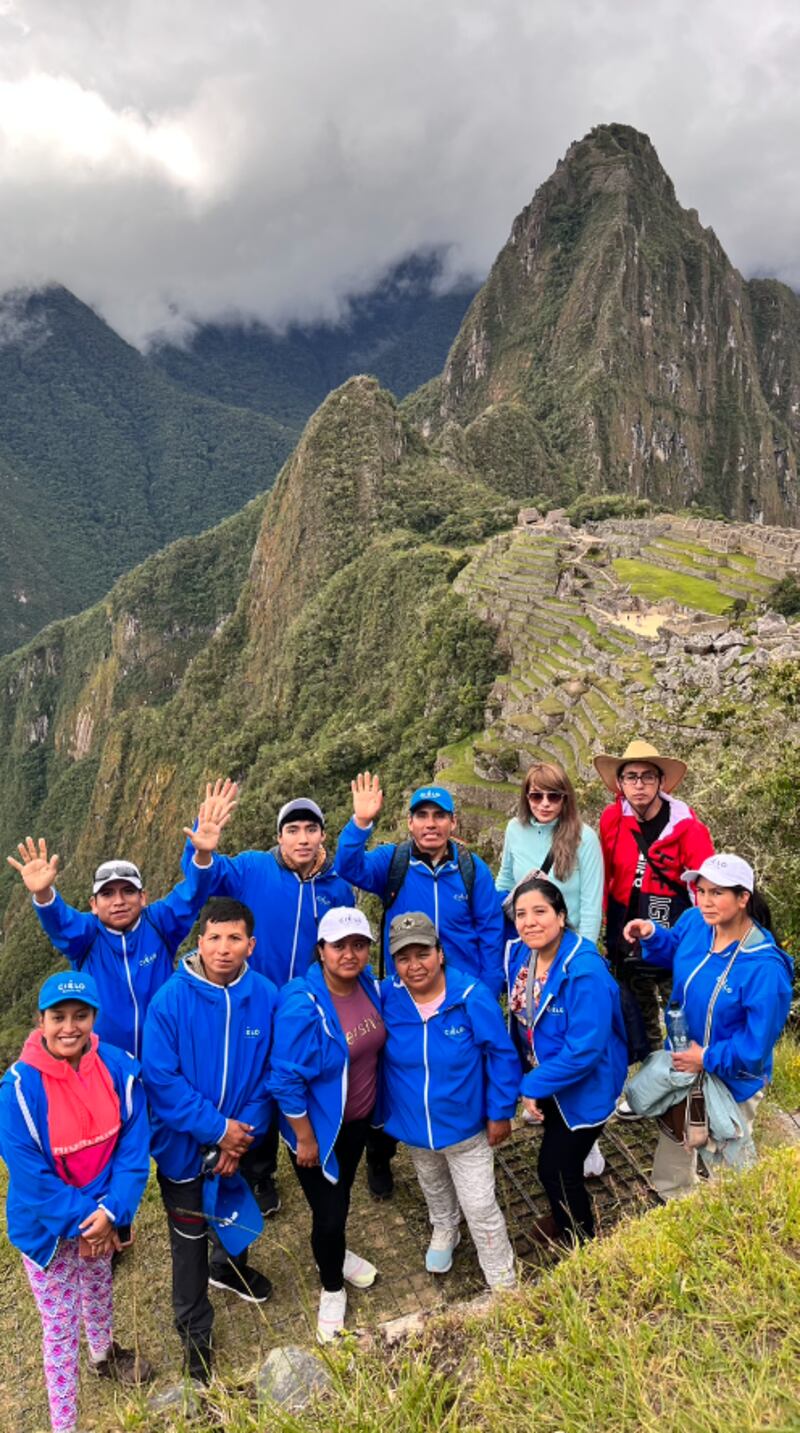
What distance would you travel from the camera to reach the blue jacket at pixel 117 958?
13.2 feet

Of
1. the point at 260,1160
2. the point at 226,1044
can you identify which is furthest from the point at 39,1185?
the point at 260,1160

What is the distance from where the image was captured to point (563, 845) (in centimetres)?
424

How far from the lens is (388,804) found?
1008 inches

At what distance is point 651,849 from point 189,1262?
2979 millimetres

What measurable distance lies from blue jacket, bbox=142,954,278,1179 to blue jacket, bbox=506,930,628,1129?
1.22m

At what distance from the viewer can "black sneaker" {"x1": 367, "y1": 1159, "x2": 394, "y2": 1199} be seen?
14.5 ft

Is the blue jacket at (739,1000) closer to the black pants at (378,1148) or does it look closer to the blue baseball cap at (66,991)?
the black pants at (378,1148)

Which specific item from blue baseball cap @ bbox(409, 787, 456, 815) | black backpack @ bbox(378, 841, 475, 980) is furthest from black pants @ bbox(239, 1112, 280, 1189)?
blue baseball cap @ bbox(409, 787, 456, 815)

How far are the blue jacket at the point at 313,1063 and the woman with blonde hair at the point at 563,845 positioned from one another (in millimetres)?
1290

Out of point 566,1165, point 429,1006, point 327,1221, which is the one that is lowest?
point 327,1221

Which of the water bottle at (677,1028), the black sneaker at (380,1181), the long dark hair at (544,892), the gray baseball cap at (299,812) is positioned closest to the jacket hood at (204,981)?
the gray baseball cap at (299,812)

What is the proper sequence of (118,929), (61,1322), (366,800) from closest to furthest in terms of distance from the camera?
(61,1322), (118,929), (366,800)

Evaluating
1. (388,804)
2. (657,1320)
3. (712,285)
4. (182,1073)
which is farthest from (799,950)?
(712,285)

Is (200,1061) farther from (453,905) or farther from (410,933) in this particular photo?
(453,905)
